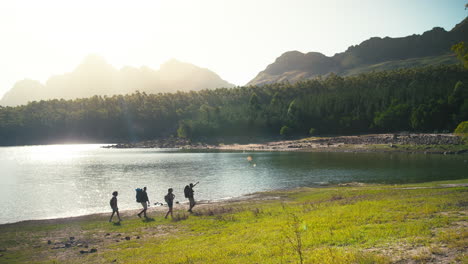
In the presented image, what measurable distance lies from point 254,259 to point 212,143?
150 m

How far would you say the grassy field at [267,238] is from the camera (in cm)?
1239

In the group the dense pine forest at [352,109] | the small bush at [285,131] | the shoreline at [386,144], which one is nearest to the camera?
the shoreline at [386,144]

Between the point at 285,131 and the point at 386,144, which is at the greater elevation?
the point at 285,131

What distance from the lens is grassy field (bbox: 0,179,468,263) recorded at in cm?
1239

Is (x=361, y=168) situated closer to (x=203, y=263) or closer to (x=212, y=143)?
(x=203, y=263)

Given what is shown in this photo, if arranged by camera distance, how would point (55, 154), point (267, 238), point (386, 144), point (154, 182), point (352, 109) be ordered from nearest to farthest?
point (267, 238), point (154, 182), point (386, 144), point (55, 154), point (352, 109)

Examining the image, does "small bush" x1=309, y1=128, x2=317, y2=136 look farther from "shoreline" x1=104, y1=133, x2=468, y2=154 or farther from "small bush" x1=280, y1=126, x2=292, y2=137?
"small bush" x1=280, y1=126, x2=292, y2=137

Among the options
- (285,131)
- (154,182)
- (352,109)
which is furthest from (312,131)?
(154,182)

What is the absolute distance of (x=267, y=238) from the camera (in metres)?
16.7

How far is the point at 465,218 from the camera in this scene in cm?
1559

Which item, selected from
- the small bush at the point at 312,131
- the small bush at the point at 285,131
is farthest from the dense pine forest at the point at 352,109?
the small bush at the point at 312,131

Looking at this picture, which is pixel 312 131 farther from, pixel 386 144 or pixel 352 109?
pixel 386 144

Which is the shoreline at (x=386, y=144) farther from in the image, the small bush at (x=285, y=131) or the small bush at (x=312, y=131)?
the small bush at (x=312, y=131)

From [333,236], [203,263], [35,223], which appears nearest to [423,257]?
[333,236]
